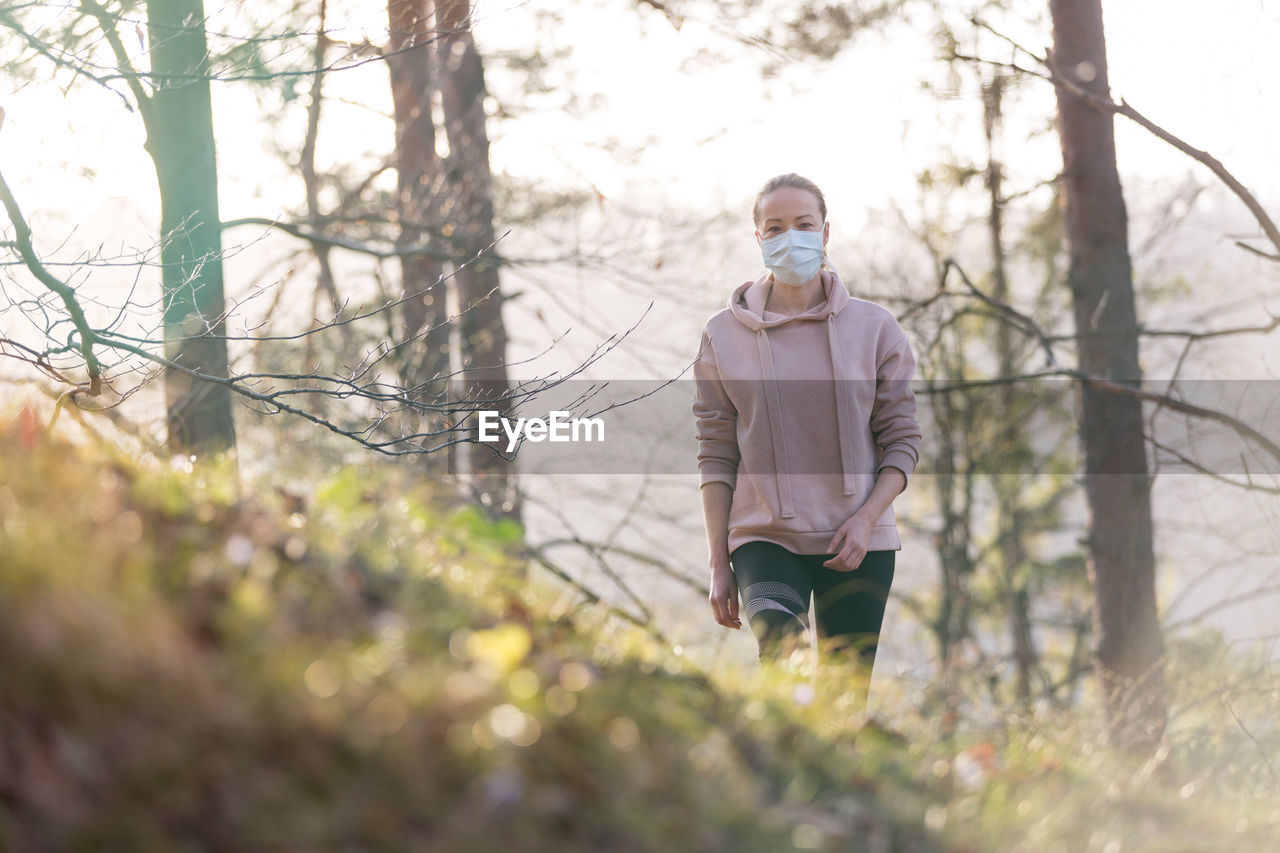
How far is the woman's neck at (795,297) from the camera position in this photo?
3.38 m

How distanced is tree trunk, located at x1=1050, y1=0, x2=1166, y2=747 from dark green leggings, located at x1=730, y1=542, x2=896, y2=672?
4766mm

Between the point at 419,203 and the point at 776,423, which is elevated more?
the point at 419,203

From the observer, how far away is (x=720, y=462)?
3.35m

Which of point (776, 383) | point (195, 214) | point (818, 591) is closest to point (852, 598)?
point (818, 591)

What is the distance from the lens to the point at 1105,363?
747 centimetres

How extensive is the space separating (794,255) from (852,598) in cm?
113

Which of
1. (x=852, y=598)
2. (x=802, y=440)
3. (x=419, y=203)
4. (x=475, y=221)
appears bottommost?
(x=852, y=598)

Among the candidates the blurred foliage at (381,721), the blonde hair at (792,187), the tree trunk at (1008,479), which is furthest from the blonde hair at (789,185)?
the tree trunk at (1008,479)

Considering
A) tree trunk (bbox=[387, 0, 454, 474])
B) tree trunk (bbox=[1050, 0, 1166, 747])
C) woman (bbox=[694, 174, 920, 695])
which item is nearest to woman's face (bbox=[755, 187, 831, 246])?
woman (bbox=[694, 174, 920, 695])

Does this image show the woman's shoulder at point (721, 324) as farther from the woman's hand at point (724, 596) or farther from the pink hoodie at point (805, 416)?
the woman's hand at point (724, 596)

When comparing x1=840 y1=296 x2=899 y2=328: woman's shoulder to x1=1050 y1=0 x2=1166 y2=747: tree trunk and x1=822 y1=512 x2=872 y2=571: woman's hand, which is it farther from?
x1=1050 y1=0 x2=1166 y2=747: tree trunk

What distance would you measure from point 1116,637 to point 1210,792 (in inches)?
181

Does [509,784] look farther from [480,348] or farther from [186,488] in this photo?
[480,348]

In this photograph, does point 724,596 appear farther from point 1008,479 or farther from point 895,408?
point 1008,479
